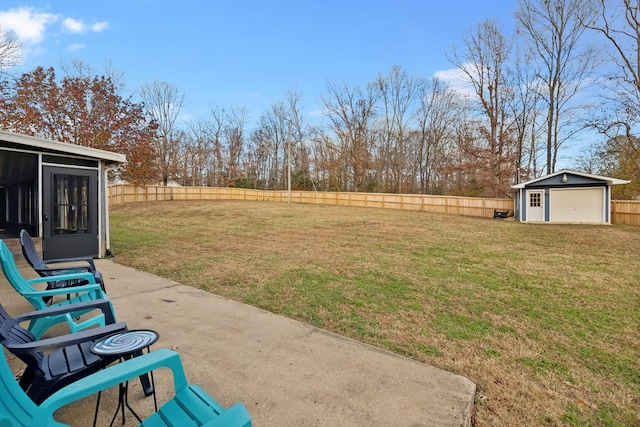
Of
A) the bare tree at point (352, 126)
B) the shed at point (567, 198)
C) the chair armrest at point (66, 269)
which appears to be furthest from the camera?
the bare tree at point (352, 126)

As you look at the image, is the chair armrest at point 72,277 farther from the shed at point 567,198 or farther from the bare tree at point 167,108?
the bare tree at point 167,108

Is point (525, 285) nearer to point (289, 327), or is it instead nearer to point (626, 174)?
point (289, 327)

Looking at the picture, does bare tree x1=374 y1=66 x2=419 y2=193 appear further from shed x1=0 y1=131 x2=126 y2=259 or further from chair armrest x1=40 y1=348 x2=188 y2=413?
chair armrest x1=40 y1=348 x2=188 y2=413

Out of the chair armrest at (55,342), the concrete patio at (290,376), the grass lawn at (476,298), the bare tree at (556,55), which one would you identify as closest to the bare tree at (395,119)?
the bare tree at (556,55)

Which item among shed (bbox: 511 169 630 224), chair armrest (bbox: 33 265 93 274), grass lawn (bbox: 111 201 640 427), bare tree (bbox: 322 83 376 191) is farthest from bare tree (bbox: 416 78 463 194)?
chair armrest (bbox: 33 265 93 274)

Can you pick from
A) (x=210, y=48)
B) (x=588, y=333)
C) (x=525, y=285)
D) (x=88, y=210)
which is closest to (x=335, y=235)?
(x=525, y=285)

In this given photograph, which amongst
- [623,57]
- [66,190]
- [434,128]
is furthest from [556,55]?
[66,190]

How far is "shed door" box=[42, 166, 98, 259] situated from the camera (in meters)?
6.33

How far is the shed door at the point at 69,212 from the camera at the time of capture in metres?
6.33

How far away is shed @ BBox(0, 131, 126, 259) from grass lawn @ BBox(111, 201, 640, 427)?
3.00 feet

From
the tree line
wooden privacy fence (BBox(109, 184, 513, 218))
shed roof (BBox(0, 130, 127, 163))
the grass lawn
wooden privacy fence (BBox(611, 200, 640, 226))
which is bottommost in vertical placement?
the grass lawn

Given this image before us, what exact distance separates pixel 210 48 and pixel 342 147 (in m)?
16.9

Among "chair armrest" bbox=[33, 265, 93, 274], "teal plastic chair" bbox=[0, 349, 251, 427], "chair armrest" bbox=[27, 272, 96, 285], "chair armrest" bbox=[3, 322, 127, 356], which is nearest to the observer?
"teal plastic chair" bbox=[0, 349, 251, 427]

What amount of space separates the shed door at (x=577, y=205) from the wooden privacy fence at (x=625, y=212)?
0.92 metres
